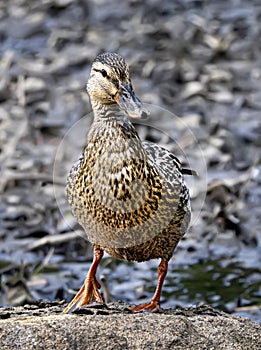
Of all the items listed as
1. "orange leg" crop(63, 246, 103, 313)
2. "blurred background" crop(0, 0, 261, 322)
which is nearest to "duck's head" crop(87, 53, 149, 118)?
"orange leg" crop(63, 246, 103, 313)

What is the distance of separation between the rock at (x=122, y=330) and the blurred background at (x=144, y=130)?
1.99 metres

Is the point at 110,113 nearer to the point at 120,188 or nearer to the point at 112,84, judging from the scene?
the point at 112,84

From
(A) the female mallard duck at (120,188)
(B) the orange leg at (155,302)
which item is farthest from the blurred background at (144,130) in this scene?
(A) the female mallard duck at (120,188)

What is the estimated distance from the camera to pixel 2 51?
1319cm

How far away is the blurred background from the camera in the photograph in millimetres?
8062

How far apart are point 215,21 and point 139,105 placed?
29.3 feet

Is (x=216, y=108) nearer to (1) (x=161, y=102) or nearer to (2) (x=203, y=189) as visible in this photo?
(1) (x=161, y=102)

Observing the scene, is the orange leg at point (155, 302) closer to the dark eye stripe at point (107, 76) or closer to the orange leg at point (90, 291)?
the orange leg at point (90, 291)

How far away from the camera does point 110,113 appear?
5.55 meters

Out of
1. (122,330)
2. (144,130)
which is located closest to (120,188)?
(122,330)

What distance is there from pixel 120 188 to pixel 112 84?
59cm

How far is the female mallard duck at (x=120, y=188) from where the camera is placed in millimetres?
5367

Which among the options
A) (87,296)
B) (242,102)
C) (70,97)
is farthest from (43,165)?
(87,296)

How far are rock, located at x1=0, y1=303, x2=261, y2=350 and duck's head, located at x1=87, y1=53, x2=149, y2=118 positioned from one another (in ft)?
3.66
